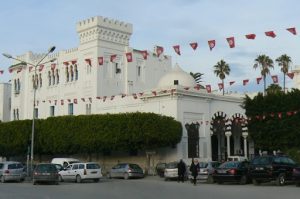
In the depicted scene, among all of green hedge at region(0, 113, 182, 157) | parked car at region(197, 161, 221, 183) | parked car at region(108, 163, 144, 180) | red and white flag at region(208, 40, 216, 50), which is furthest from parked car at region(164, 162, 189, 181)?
red and white flag at region(208, 40, 216, 50)

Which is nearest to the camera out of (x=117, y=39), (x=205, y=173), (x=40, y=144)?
(x=205, y=173)

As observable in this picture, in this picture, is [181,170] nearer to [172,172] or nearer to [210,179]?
[210,179]

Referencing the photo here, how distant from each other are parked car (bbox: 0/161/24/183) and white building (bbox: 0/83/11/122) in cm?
4088

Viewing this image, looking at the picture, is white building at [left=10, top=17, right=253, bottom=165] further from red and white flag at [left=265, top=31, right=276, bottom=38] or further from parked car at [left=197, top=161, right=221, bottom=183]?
red and white flag at [left=265, top=31, right=276, bottom=38]

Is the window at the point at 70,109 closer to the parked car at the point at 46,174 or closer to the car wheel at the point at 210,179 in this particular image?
the parked car at the point at 46,174

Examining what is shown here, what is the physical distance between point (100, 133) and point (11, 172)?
13.2 meters

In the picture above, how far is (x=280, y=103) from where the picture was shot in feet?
147

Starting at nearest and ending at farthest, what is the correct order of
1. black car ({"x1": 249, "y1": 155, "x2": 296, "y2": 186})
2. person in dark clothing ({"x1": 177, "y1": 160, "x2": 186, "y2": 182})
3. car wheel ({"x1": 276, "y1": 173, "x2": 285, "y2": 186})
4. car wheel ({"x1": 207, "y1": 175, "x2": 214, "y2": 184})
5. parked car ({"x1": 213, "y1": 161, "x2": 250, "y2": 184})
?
1. black car ({"x1": 249, "y1": 155, "x2": 296, "y2": 186})
2. car wheel ({"x1": 276, "y1": 173, "x2": 285, "y2": 186})
3. parked car ({"x1": 213, "y1": 161, "x2": 250, "y2": 184})
4. person in dark clothing ({"x1": 177, "y1": 160, "x2": 186, "y2": 182})
5. car wheel ({"x1": 207, "y1": 175, "x2": 214, "y2": 184})

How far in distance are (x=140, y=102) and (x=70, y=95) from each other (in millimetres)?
12207

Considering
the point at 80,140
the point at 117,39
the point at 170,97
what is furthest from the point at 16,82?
the point at 170,97

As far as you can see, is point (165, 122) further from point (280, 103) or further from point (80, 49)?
point (80, 49)

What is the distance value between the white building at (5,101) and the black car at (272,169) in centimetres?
5411

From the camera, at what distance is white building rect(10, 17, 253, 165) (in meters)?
48.3

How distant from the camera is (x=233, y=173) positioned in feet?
94.1
